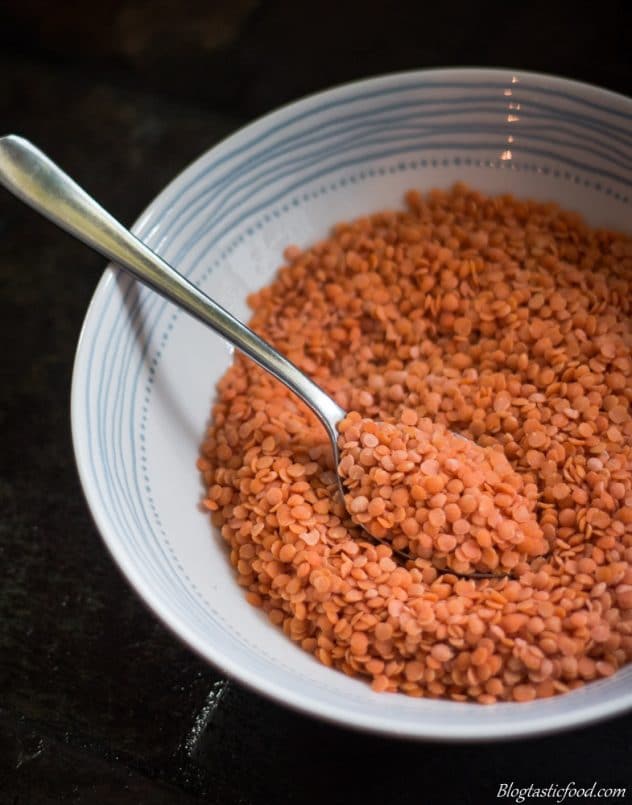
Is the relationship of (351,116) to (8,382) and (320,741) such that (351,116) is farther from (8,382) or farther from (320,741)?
(320,741)

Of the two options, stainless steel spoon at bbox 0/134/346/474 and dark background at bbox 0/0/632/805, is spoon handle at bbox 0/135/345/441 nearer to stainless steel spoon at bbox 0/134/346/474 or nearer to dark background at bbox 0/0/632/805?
stainless steel spoon at bbox 0/134/346/474

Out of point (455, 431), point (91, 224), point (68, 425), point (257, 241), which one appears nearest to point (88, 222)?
point (91, 224)

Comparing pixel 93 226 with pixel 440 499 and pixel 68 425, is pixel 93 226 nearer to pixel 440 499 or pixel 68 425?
pixel 68 425

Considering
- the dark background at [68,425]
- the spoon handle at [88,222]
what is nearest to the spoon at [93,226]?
the spoon handle at [88,222]

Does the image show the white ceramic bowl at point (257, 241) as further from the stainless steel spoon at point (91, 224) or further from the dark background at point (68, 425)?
the dark background at point (68, 425)

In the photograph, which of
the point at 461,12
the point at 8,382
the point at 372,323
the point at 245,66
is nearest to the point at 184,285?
the point at 372,323

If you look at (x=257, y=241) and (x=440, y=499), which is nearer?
(x=440, y=499)

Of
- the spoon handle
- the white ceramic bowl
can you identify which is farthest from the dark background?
the spoon handle
